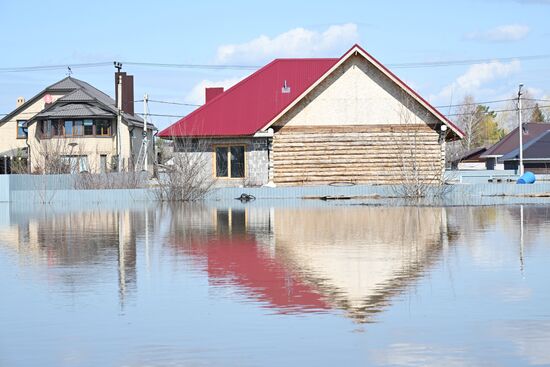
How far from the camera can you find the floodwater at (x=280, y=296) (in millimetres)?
10320

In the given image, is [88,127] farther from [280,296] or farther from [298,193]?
[280,296]

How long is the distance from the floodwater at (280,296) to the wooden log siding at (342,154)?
21.7 metres

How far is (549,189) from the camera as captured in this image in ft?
147

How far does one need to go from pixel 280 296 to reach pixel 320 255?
5.37 metres

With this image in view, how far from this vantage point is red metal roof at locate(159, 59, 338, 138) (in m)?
A: 50.0

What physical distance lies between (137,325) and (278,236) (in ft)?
40.2

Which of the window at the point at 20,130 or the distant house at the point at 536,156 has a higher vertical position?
the window at the point at 20,130

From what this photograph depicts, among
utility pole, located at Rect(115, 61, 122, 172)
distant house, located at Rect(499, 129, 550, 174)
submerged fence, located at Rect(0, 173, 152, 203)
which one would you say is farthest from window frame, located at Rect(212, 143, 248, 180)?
distant house, located at Rect(499, 129, 550, 174)

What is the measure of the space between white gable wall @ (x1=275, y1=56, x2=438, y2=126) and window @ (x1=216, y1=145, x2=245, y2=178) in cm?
314

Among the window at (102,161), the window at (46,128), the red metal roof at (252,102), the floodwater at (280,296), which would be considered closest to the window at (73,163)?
the window at (102,161)

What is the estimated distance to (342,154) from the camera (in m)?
48.8

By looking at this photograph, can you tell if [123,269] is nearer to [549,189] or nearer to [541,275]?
[541,275]

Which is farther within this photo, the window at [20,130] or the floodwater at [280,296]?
the window at [20,130]

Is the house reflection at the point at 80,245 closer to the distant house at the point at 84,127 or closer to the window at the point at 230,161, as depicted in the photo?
the window at the point at 230,161
